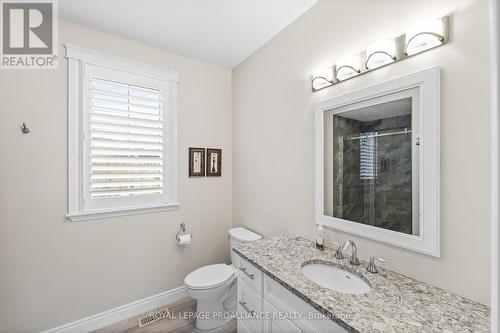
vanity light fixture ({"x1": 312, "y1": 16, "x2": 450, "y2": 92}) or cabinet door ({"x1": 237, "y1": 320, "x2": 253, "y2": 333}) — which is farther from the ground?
vanity light fixture ({"x1": 312, "y1": 16, "x2": 450, "y2": 92})

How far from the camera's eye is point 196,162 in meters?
2.51

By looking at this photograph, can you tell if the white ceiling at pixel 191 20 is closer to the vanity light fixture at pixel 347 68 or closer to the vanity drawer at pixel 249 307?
the vanity light fixture at pixel 347 68

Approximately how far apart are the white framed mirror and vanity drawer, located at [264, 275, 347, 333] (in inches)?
23.0

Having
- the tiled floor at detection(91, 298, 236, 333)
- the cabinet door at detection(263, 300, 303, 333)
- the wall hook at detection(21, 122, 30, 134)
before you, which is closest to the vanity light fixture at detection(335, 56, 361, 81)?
the cabinet door at detection(263, 300, 303, 333)

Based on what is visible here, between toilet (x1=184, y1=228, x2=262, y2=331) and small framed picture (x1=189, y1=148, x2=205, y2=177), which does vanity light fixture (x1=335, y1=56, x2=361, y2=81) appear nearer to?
small framed picture (x1=189, y1=148, x2=205, y2=177)

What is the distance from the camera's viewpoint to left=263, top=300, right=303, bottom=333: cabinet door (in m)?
1.15

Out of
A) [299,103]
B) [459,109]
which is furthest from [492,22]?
[299,103]

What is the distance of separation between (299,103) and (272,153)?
0.52 meters

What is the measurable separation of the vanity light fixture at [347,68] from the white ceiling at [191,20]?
58 cm

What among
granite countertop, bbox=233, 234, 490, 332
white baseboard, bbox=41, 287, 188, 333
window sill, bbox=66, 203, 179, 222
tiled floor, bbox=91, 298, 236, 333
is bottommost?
tiled floor, bbox=91, 298, 236, 333

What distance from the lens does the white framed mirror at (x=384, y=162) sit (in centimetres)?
112

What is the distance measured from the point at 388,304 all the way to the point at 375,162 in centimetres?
74

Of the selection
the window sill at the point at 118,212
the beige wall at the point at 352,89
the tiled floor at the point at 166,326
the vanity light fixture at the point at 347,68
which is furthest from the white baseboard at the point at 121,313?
the vanity light fixture at the point at 347,68

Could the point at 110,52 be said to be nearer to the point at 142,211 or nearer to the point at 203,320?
the point at 142,211
